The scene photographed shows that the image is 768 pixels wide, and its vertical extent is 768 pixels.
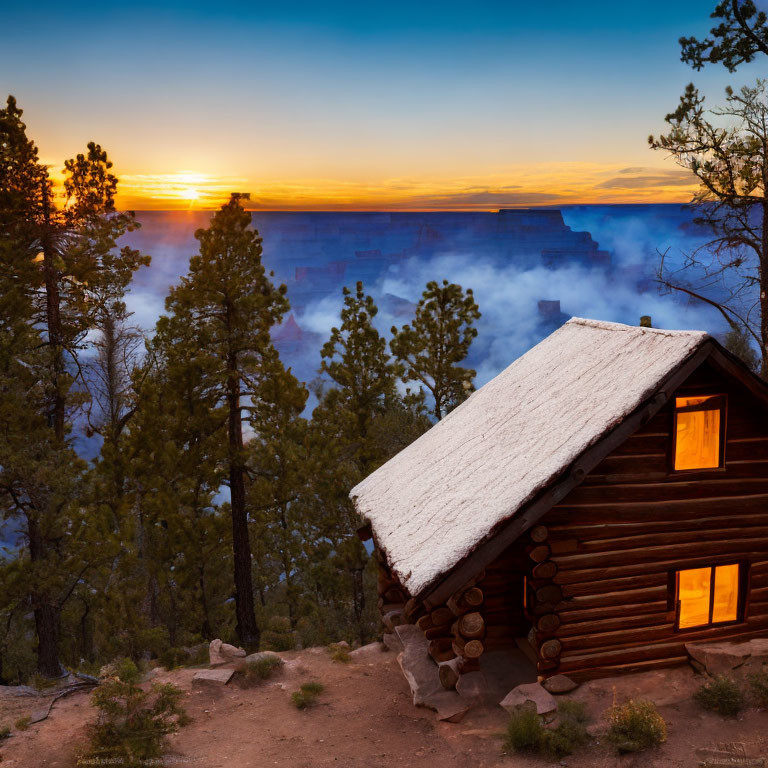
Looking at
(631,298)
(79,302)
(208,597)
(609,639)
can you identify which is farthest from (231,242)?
(631,298)

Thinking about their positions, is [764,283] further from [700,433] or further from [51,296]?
[51,296]

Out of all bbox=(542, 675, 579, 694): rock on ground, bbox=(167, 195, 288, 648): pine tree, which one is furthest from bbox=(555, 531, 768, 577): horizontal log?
bbox=(167, 195, 288, 648): pine tree

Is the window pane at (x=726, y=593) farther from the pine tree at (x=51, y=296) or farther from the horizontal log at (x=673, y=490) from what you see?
the pine tree at (x=51, y=296)

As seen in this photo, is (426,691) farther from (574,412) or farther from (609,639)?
(574,412)

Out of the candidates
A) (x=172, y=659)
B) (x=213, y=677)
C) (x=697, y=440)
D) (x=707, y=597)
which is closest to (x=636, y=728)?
(x=707, y=597)

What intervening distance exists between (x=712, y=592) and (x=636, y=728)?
3.07m

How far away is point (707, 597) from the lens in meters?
11.3

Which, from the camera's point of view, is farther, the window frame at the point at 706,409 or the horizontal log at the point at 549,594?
the window frame at the point at 706,409

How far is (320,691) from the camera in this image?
40.4ft

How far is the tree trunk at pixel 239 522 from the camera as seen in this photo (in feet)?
67.4

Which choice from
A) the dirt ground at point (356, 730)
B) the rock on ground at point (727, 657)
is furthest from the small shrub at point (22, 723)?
the rock on ground at point (727, 657)

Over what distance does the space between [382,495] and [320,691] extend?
3.85 metres

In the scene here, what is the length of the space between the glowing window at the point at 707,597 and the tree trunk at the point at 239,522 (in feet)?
43.8

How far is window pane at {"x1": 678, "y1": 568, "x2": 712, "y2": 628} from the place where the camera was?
11.2 metres
